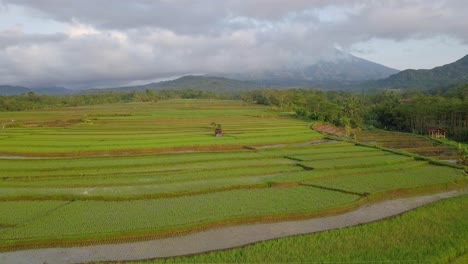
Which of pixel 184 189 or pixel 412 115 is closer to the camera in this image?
pixel 184 189

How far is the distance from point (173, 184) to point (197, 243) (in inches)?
249

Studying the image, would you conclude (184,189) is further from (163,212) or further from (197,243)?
(197,243)

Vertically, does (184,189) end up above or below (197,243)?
above

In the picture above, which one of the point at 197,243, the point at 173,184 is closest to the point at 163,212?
the point at 197,243

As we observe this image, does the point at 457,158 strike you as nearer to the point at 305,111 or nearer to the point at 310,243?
the point at 310,243

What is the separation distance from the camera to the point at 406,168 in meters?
21.3

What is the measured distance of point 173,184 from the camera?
57.2 feet

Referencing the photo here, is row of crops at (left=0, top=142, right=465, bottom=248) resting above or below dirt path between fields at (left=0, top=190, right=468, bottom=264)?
above

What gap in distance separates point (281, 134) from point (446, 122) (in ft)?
83.9

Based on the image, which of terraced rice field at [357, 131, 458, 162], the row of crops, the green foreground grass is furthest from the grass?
terraced rice field at [357, 131, 458, 162]

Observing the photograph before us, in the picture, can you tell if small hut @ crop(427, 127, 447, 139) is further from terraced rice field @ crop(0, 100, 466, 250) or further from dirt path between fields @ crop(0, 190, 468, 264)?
dirt path between fields @ crop(0, 190, 468, 264)

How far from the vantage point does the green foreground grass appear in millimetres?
9844

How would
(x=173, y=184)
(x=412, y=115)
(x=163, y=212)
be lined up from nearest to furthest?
(x=163, y=212)
(x=173, y=184)
(x=412, y=115)

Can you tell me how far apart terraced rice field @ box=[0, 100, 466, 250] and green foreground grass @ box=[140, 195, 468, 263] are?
215 centimetres
